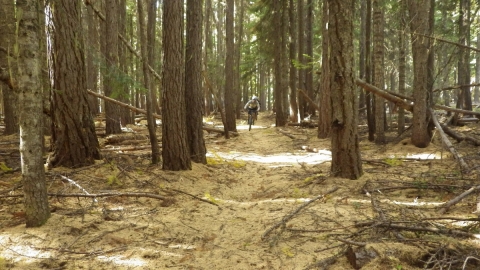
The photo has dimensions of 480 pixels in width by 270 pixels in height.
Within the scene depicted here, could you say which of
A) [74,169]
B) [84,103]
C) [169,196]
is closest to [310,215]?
[169,196]

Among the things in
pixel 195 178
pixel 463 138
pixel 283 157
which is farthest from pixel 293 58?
pixel 195 178

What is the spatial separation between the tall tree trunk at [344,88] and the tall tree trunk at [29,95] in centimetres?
518

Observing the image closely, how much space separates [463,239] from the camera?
328cm

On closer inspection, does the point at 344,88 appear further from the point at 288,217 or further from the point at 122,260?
the point at 122,260

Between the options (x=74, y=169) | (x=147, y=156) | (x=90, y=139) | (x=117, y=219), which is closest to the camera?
(x=117, y=219)

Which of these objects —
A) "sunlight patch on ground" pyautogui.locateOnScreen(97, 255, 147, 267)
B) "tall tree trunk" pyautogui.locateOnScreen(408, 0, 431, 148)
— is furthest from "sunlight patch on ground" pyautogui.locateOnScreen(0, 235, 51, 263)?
"tall tree trunk" pyautogui.locateOnScreen(408, 0, 431, 148)

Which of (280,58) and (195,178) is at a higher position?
(280,58)

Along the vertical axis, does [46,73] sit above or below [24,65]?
above

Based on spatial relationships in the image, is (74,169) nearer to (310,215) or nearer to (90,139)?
(90,139)

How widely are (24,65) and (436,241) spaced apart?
4775 mm

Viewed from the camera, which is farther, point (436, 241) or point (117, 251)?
point (117, 251)

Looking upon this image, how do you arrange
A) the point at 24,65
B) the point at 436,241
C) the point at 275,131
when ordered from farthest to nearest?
the point at 275,131 < the point at 24,65 < the point at 436,241

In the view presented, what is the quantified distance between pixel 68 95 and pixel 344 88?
18.6ft

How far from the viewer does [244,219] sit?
5.30 m
